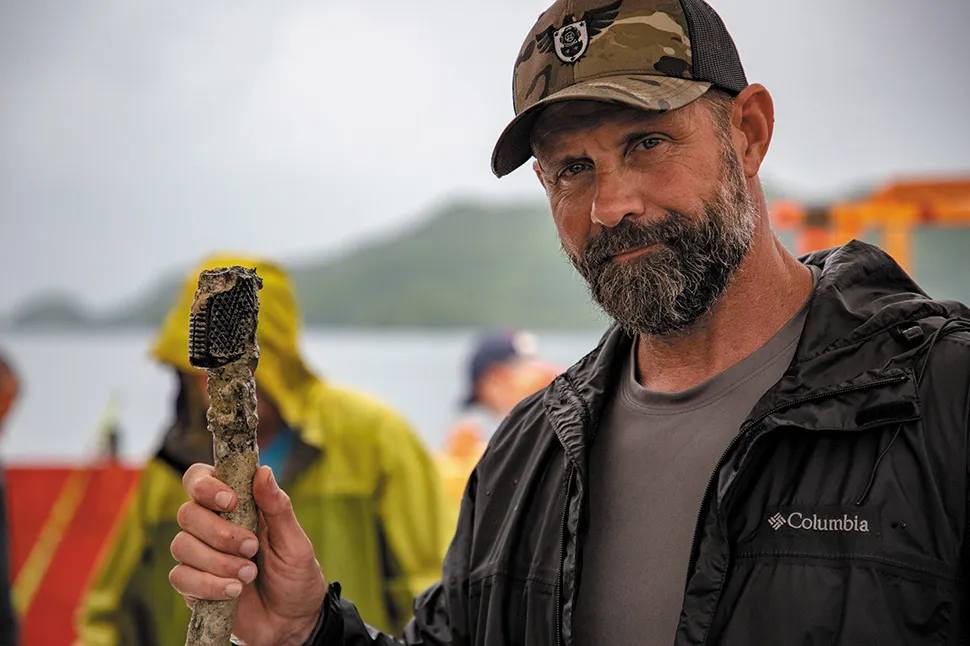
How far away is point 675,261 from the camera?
4.00ft

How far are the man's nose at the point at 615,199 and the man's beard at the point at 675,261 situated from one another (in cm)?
2

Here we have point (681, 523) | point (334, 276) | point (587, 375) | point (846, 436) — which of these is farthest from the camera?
point (334, 276)

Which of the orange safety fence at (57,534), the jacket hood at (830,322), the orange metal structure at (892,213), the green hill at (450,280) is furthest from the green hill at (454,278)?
the jacket hood at (830,322)

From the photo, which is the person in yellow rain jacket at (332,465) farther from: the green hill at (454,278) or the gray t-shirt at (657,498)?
the green hill at (454,278)

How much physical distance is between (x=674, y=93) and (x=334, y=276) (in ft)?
61.9

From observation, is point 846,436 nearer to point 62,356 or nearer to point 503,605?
point 503,605

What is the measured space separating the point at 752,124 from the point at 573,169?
250mm

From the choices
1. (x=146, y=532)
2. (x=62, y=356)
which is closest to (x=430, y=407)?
(x=62, y=356)

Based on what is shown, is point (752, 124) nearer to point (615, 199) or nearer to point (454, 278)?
point (615, 199)

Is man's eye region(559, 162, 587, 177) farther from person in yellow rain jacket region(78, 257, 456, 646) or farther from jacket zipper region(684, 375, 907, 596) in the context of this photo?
person in yellow rain jacket region(78, 257, 456, 646)

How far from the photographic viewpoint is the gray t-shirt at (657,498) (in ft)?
3.86

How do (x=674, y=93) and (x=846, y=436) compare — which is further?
(x=674, y=93)

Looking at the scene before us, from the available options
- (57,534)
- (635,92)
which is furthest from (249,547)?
(57,534)

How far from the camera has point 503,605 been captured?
4.29ft
